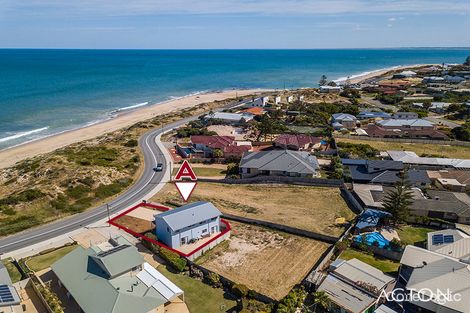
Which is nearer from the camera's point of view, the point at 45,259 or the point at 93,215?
the point at 45,259

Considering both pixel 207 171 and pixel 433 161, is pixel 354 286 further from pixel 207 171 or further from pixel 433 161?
pixel 433 161

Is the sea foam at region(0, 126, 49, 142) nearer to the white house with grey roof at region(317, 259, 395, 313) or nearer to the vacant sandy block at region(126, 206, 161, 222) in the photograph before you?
the vacant sandy block at region(126, 206, 161, 222)

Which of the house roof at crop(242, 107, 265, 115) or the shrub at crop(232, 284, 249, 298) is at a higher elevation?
the house roof at crop(242, 107, 265, 115)

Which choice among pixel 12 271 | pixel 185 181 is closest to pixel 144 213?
pixel 185 181

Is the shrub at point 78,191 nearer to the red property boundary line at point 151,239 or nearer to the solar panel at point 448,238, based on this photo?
the red property boundary line at point 151,239

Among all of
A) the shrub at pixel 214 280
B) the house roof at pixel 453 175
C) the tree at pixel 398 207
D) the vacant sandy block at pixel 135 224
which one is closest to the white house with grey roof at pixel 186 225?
the vacant sandy block at pixel 135 224

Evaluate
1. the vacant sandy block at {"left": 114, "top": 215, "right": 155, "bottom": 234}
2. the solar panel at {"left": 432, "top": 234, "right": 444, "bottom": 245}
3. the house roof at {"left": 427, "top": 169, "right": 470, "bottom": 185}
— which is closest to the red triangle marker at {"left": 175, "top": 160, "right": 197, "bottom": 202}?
the vacant sandy block at {"left": 114, "top": 215, "right": 155, "bottom": 234}

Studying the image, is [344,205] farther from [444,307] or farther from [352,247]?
[444,307]
